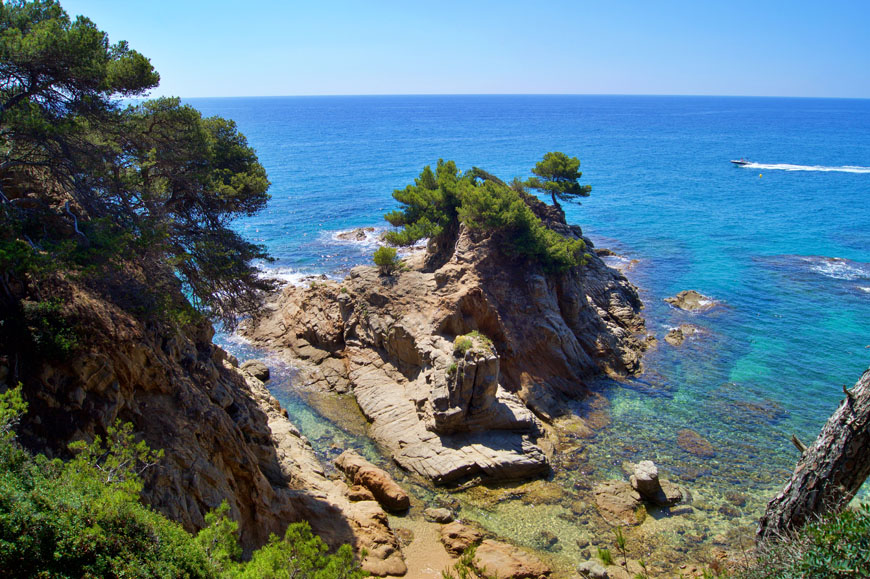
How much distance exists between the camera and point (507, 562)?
18734mm

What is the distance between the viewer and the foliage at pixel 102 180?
1449cm

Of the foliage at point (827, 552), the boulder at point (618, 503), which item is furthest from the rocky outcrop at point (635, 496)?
the foliage at point (827, 552)

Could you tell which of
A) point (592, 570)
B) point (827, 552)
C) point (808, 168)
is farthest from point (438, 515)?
point (808, 168)

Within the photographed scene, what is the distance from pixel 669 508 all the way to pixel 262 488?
16.5 meters

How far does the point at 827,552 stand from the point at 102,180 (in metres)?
21.7

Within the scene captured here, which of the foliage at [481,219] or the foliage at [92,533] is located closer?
the foliage at [92,533]

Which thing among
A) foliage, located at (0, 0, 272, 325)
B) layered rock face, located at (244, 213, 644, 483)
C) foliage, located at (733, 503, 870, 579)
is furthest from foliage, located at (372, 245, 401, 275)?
foliage, located at (733, 503, 870, 579)

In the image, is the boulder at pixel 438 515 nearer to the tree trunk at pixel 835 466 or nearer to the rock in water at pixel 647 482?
the rock in water at pixel 647 482

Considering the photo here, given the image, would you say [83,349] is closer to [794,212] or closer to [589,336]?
[589,336]

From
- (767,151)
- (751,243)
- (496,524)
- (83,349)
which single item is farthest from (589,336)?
(767,151)

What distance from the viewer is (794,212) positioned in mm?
76312

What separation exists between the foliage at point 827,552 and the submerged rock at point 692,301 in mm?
35240

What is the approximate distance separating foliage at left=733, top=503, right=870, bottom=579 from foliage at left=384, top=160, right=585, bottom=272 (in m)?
25.5

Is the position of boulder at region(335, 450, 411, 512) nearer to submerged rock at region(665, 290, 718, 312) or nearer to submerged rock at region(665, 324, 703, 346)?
submerged rock at region(665, 324, 703, 346)
